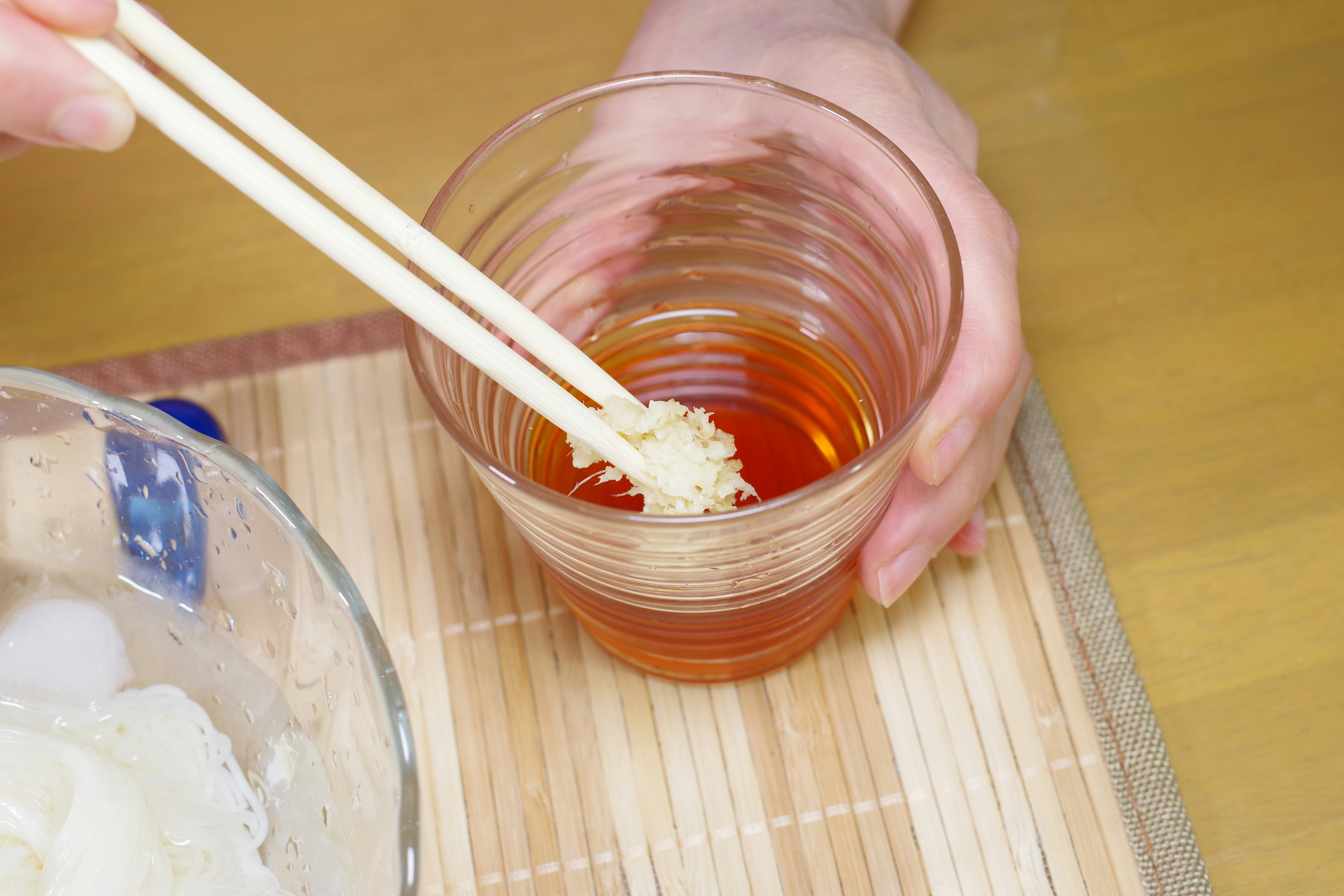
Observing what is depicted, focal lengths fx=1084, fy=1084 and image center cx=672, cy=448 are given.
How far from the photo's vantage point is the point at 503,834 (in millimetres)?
720

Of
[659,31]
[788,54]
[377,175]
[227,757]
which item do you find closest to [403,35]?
[377,175]

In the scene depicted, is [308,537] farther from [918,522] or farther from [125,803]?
[918,522]

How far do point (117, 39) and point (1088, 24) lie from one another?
851mm

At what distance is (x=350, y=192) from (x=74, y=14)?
0.45 ft

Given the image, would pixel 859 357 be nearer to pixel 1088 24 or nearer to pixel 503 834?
pixel 503 834

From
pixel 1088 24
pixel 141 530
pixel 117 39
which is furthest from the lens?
pixel 1088 24

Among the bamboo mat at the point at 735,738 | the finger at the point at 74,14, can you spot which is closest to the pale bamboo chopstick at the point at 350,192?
the finger at the point at 74,14

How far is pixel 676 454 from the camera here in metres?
0.58

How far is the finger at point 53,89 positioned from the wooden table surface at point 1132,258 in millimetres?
413

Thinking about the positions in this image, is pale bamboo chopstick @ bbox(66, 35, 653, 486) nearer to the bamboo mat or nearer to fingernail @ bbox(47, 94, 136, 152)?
fingernail @ bbox(47, 94, 136, 152)

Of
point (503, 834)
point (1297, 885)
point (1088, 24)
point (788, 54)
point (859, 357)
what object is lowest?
point (1297, 885)

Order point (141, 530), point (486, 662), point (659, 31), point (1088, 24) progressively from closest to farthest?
point (141, 530) < point (486, 662) < point (659, 31) < point (1088, 24)

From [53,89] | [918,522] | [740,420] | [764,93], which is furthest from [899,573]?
[53,89]

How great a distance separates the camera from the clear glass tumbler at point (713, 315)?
55 centimetres
